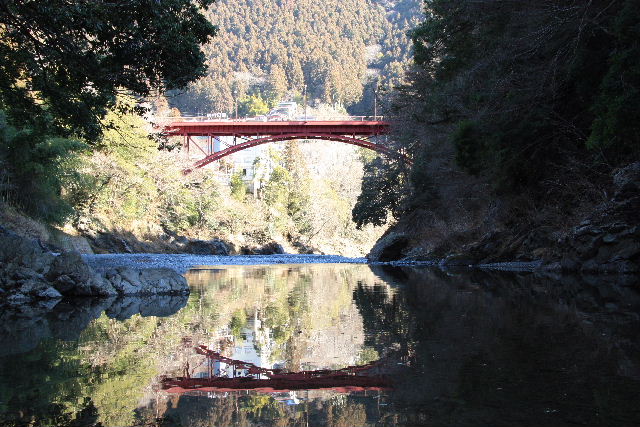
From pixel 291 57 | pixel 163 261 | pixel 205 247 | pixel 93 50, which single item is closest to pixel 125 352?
pixel 93 50

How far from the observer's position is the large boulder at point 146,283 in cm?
1096

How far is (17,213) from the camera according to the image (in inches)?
813

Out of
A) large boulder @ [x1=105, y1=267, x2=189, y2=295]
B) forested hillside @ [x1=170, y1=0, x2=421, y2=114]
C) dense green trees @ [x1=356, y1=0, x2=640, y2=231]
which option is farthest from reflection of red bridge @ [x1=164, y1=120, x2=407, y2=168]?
forested hillside @ [x1=170, y1=0, x2=421, y2=114]

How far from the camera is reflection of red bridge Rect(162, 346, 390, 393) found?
375 cm

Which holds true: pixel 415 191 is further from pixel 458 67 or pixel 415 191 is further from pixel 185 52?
pixel 185 52

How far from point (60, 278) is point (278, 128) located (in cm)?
3403

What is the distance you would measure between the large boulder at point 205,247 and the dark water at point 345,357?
31.1 m

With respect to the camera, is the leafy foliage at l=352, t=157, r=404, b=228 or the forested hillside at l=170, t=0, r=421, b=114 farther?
the forested hillside at l=170, t=0, r=421, b=114

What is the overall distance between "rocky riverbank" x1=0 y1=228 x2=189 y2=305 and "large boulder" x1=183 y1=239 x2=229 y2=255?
92.1 ft

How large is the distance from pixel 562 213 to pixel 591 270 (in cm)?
353

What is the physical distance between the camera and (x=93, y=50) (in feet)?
37.4

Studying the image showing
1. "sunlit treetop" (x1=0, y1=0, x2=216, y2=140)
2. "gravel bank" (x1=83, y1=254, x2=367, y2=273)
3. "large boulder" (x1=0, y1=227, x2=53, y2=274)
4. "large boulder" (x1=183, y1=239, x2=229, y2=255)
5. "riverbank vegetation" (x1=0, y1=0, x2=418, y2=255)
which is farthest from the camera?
"large boulder" (x1=183, y1=239, x2=229, y2=255)

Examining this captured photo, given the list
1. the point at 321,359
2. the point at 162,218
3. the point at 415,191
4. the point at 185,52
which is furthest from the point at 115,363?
the point at 162,218

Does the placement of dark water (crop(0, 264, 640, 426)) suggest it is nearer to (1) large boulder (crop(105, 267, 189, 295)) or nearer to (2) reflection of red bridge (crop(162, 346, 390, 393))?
(2) reflection of red bridge (crop(162, 346, 390, 393))
